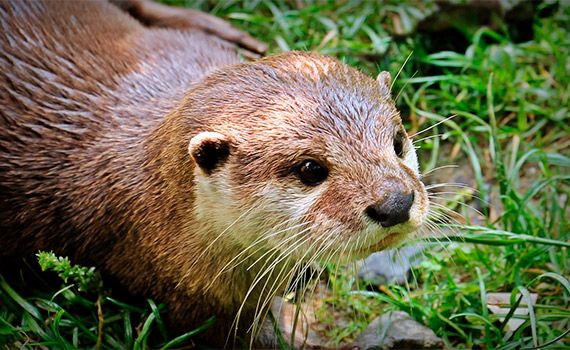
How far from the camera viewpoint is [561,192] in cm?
328

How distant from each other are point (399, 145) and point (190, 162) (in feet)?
2.07

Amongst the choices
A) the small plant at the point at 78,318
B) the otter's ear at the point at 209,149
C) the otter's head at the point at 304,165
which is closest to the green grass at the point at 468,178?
the small plant at the point at 78,318

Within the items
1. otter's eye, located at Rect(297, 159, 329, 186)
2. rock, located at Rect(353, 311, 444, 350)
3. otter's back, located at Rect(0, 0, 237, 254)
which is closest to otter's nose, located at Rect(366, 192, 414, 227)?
otter's eye, located at Rect(297, 159, 329, 186)

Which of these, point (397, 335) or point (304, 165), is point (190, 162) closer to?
point (304, 165)

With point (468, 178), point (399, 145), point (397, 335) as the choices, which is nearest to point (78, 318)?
point (397, 335)

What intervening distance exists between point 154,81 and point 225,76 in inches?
19.6

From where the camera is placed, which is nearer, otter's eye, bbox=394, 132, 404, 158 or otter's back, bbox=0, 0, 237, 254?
otter's eye, bbox=394, 132, 404, 158

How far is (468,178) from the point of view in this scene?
3572 millimetres

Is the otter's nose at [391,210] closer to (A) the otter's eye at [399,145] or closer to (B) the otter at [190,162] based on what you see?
(B) the otter at [190,162]

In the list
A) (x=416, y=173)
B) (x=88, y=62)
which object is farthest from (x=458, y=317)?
(x=88, y=62)

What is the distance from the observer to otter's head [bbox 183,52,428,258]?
7.16 feet

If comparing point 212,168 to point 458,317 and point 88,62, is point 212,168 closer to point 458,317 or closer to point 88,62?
point 88,62

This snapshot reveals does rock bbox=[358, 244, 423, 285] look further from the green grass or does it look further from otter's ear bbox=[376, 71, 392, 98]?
otter's ear bbox=[376, 71, 392, 98]

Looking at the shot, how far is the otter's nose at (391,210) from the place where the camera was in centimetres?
212
